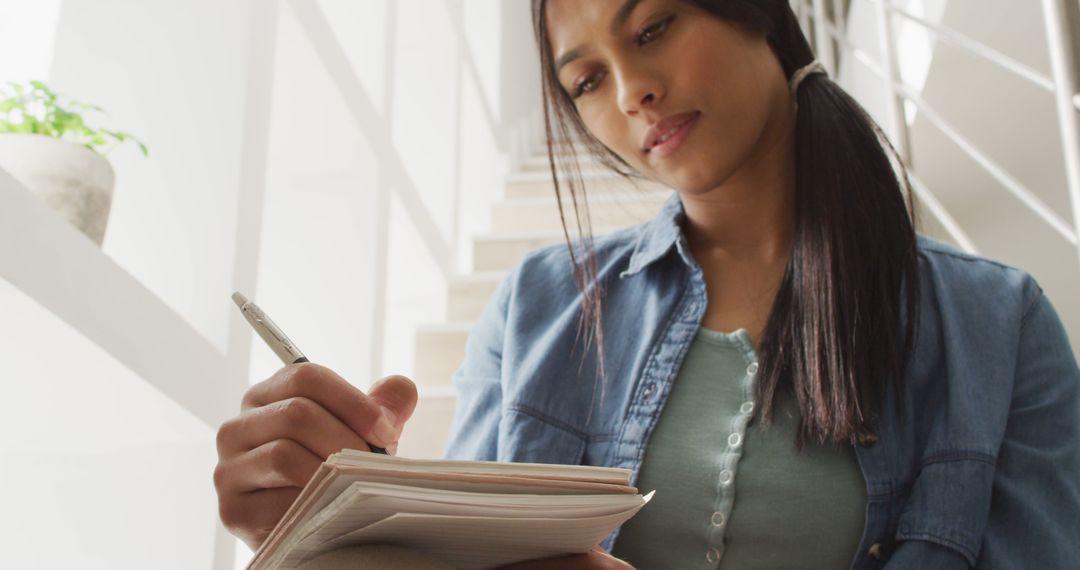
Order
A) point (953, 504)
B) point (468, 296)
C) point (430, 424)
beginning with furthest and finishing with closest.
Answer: point (468, 296) < point (430, 424) < point (953, 504)

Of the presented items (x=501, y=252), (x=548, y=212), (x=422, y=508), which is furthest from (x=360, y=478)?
(x=548, y=212)

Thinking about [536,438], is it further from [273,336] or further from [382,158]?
[382,158]

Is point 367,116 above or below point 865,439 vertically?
above

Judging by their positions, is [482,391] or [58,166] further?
[482,391]

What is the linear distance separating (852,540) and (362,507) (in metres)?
0.57

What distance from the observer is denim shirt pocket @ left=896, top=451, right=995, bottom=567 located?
2.72ft

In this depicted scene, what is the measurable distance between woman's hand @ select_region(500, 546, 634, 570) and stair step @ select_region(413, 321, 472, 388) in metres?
1.43

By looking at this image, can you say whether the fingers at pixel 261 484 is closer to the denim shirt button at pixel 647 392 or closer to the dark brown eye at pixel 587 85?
the denim shirt button at pixel 647 392

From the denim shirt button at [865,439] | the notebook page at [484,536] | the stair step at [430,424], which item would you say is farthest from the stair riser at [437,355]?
the notebook page at [484,536]

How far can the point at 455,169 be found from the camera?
2.82 meters

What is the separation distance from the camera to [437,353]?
205 cm

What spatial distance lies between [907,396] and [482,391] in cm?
45

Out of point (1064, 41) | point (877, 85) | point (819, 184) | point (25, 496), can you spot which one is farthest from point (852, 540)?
point (877, 85)

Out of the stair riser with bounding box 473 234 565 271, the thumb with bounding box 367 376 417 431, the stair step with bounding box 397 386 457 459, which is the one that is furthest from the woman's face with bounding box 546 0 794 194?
the stair riser with bounding box 473 234 565 271
